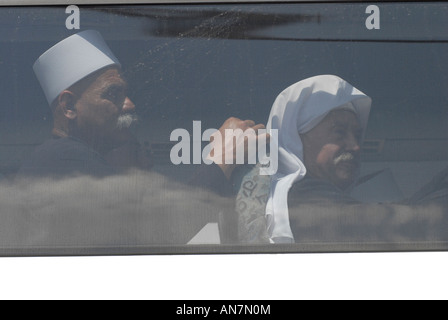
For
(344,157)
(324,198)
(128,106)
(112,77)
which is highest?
(112,77)

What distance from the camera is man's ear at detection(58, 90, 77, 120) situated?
3941 mm

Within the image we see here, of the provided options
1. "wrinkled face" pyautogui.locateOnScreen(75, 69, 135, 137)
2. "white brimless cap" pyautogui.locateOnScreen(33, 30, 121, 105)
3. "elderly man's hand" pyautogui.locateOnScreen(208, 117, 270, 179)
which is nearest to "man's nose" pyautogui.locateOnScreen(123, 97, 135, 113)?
"wrinkled face" pyautogui.locateOnScreen(75, 69, 135, 137)

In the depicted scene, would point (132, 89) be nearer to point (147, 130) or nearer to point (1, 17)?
point (147, 130)

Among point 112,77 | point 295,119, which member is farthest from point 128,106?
point 295,119

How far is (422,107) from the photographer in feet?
12.9

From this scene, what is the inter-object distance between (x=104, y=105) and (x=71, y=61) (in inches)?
11.2

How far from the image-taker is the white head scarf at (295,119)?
3.93 m

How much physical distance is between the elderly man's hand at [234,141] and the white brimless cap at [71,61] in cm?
65

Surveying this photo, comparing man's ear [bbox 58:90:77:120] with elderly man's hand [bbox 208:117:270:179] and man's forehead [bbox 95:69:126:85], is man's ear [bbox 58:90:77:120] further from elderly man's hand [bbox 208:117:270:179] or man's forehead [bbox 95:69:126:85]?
elderly man's hand [bbox 208:117:270:179]

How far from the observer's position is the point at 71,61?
397cm

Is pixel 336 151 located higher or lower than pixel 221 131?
lower

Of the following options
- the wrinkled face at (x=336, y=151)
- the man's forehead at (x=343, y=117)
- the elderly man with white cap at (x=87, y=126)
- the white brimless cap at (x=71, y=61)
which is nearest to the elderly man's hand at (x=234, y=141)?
the elderly man with white cap at (x=87, y=126)

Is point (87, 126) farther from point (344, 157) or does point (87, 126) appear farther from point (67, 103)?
point (344, 157)

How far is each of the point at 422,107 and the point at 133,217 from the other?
1569 mm
